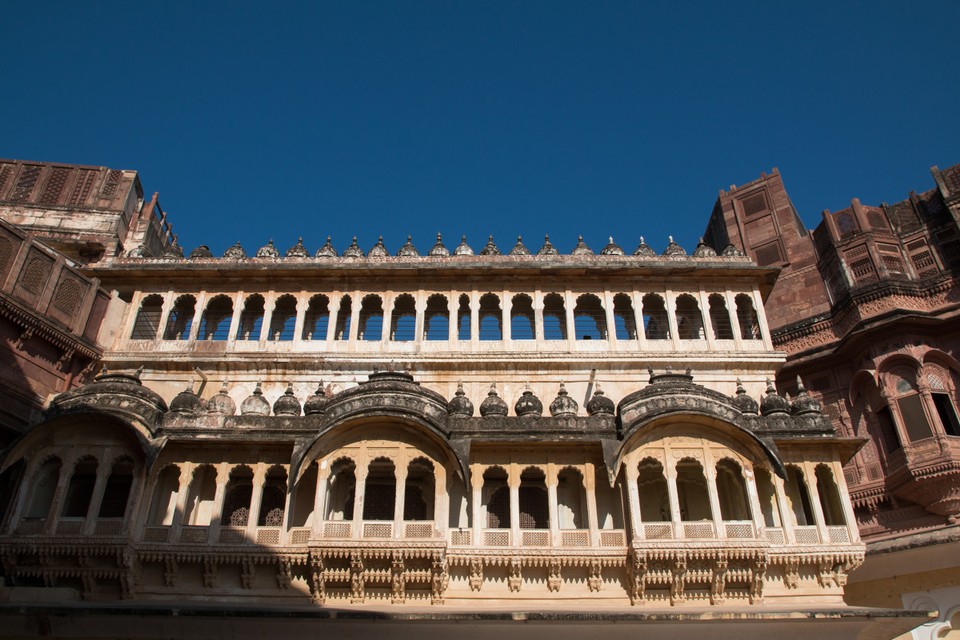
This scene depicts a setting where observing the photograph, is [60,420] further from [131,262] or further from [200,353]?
[131,262]

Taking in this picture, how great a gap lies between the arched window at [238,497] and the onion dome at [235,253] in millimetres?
7616

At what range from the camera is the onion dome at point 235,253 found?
903 inches

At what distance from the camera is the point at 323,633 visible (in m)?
14.6

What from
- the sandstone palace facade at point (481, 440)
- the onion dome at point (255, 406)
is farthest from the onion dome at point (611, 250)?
the onion dome at point (255, 406)

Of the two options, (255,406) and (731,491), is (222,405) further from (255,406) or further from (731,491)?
(731,491)

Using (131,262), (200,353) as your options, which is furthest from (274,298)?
(131,262)

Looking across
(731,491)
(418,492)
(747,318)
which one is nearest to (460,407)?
(418,492)

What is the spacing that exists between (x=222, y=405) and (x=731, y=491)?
12240 mm

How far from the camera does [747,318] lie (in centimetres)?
2202

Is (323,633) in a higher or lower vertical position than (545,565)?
lower

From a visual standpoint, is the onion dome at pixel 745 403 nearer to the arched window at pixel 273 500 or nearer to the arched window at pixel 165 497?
the arched window at pixel 273 500

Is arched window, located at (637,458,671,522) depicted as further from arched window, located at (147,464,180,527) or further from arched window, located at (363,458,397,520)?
arched window, located at (147,464,180,527)

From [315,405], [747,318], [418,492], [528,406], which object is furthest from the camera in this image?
[747,318]

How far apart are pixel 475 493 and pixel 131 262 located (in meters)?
12.6
